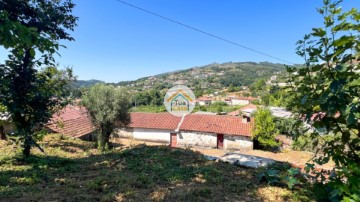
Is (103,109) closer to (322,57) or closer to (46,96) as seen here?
(46,96)

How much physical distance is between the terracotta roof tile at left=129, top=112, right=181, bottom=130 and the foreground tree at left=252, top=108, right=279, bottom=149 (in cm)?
880

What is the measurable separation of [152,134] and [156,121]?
5.18ft

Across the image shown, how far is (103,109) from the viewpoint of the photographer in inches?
568

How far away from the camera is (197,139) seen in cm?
2411

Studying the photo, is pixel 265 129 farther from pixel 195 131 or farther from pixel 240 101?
pixel 240 101

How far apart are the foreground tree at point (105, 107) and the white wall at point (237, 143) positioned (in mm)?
11514

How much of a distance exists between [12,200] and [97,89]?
39.6 ft

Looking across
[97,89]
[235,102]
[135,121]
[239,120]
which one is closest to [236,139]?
[239,120]

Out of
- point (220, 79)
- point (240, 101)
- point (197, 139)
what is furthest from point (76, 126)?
point (220, 79)

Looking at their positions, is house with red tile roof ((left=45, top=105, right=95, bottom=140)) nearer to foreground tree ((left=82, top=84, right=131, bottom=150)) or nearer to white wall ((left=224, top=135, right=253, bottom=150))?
foreground tree ((left=82, top=84, right=131, bottom=150))

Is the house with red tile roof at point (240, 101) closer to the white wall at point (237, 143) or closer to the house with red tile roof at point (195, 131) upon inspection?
the house with red tile roof at point (195, 131)

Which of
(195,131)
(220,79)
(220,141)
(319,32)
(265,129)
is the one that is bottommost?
(220,141)

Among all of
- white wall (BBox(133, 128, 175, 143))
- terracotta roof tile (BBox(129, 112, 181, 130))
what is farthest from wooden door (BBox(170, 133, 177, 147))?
terracotta roof tile (BBox(129, 112, 181, 130))

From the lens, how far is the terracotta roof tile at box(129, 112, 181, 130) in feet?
84.8
